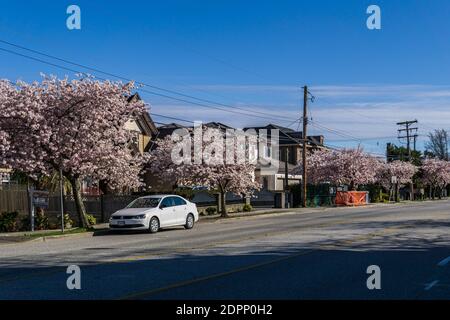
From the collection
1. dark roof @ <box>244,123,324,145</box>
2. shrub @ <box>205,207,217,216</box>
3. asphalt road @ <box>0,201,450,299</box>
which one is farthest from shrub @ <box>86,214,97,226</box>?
dark roof @ <box>244,123,324,145</box>

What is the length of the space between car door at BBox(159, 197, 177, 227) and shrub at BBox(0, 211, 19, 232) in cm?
658

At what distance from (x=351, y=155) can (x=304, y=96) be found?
13.5 m

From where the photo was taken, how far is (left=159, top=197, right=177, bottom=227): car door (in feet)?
75.1

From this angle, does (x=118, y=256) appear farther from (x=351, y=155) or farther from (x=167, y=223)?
(x=351, y=155)

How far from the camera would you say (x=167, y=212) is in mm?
23156

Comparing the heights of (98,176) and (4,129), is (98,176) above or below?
below

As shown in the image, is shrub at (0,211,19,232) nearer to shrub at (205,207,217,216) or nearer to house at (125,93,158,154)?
shrub at (205,207,217,216)

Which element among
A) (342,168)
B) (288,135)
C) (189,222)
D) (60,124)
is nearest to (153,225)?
(189,222)

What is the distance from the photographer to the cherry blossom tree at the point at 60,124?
→ 21844 millimetres

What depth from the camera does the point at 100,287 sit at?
9492 mm

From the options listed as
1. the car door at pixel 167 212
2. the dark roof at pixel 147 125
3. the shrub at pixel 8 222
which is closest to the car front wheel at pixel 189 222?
the car door at pixel 167 212

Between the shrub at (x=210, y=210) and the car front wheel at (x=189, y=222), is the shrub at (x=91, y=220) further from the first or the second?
the shrub at (x=210, y=210)
